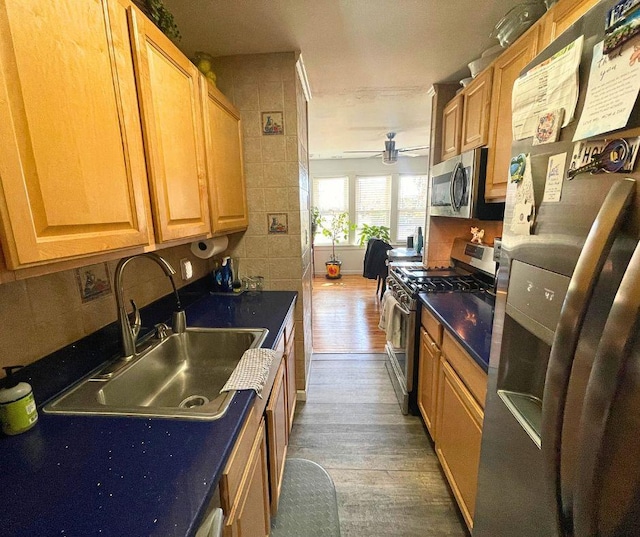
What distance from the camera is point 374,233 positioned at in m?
5.95

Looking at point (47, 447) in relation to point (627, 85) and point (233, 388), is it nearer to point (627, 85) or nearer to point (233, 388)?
point (233, 388)

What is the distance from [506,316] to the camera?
803 millimetres

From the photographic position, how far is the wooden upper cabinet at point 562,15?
41.3 inches

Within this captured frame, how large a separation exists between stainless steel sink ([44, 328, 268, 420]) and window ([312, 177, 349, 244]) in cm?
498

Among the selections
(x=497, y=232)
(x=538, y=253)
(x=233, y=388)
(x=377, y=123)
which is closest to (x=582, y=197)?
(x=538, y=253)

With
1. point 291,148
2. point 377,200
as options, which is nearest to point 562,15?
point 291,148

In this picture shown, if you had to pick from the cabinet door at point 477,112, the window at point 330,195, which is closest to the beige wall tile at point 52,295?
the cabinet door at point 477,112

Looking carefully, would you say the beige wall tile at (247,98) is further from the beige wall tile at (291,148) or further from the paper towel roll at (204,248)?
the paper towel roll at (204,248)

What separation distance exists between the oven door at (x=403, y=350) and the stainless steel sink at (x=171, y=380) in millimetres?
1051

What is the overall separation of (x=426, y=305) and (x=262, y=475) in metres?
1.21

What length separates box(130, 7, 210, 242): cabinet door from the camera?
0.96 metres

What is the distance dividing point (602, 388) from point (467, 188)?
63.5 inches

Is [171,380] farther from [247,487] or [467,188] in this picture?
[467,188]

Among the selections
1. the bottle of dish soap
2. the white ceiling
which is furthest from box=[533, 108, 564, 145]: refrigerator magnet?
the bottle of dish soap
